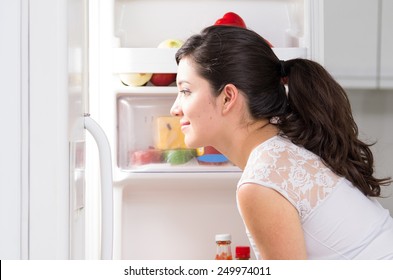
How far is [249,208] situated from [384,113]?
1.11 m

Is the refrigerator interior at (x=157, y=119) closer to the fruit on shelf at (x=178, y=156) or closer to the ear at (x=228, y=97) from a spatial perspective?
the fruit on shelf at (x=178, y=156)

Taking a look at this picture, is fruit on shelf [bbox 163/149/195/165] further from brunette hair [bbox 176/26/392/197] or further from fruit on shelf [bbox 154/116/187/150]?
brunette hair [bbox 176/26/392/197]

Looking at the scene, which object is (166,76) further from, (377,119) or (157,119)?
(377,119)

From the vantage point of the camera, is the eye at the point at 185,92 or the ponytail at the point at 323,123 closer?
the ponytail at the point at 323,123

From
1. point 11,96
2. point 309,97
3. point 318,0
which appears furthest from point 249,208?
point 318,0

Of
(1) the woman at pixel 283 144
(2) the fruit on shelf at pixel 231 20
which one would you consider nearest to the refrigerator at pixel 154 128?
(2) the fruit on shelf at pixel 231 20

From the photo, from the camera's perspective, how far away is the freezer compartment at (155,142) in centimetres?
187

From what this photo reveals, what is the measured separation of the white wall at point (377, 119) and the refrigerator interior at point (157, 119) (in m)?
0.29

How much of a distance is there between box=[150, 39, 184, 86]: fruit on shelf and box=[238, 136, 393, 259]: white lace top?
0.76 metres

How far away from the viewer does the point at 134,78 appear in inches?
71.9

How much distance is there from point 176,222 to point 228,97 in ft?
2.76

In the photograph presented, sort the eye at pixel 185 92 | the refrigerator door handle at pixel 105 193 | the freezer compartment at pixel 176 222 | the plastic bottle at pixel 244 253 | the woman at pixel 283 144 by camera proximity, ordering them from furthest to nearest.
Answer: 1. the freezer compartment at pixel 176 222
2. the plastic bottle at pixel 244 253
3. the eye at pixel 185 92
4. the woman at pixel 283 144
5. the refrigerator door handle at pixel 105 193
